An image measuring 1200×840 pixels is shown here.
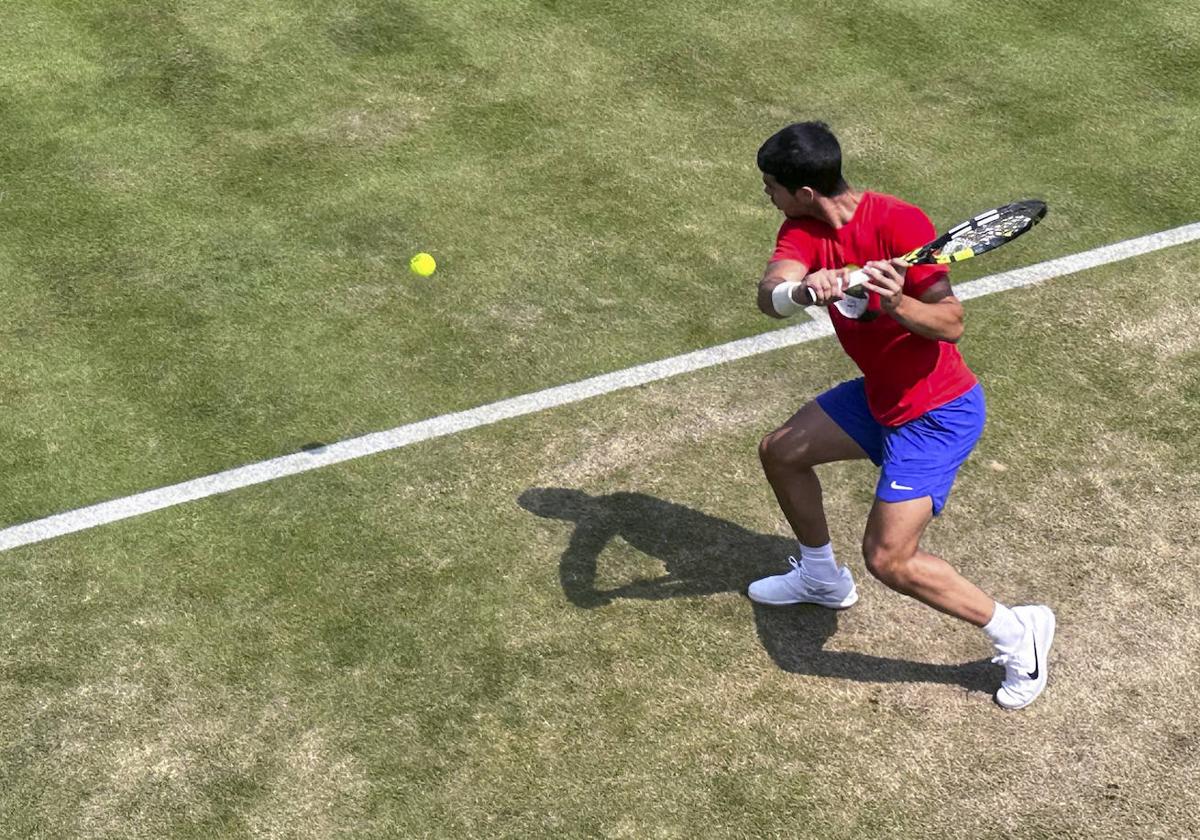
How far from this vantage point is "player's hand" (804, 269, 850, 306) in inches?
243

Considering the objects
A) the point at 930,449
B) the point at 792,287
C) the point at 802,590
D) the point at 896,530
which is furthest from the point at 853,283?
the point at 802,590

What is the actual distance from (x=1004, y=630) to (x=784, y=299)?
5.90ft

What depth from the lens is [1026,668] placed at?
6.94m

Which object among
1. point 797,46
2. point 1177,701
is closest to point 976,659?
point 1177,701

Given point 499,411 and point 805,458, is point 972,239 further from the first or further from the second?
point 499,411

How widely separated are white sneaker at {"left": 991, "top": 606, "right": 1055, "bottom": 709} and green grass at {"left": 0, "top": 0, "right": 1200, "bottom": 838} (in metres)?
0.13

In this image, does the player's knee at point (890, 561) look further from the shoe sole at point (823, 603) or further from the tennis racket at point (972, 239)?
the tennis racket at point (972, 239)

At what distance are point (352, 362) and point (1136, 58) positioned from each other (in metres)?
6.78

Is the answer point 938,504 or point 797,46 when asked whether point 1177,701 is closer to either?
point 938,504

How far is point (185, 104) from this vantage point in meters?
11.6

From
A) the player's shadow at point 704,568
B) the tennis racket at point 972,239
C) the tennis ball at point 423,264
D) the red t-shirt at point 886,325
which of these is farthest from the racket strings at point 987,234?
the tennis ball at point 423,264

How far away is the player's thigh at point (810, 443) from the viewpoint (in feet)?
23.3

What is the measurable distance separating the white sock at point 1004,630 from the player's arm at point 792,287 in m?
1.64

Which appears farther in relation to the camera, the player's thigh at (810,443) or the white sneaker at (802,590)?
the white sneaker at (802,590)
